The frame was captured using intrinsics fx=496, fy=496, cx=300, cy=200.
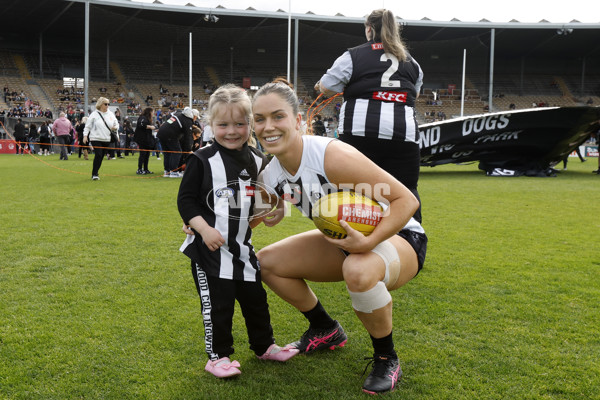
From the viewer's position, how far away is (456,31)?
32812 mm

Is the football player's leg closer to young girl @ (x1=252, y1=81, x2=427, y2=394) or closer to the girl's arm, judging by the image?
young girl @ (x1=252, y1=81, x2=427, y2=394)

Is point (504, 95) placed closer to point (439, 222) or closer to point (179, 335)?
point (439, 222)

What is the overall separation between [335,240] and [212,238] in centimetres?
52

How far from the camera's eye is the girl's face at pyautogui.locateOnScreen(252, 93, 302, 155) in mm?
2078

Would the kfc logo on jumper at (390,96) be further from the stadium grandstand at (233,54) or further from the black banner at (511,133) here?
the stadium grandstand at (233,54)

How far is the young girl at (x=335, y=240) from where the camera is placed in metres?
2.01

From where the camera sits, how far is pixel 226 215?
2.21m

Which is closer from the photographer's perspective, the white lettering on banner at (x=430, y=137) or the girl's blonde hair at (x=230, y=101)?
the girl's blonde hair at (x=230, y=101)

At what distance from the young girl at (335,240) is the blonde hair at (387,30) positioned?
123 centimetres

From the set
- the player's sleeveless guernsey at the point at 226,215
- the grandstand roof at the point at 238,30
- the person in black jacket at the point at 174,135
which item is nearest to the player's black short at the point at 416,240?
the player's sleeveless guernsey at the point at 226,215

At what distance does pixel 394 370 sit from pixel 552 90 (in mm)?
42731

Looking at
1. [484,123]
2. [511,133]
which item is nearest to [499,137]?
[511,133]

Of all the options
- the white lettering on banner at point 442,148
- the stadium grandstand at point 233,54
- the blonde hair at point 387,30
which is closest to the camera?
the blonde hair at point 387,30

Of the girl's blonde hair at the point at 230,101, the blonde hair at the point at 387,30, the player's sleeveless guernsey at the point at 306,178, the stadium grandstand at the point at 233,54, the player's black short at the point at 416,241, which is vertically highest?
the stadium grandstand at the point at 233,54
